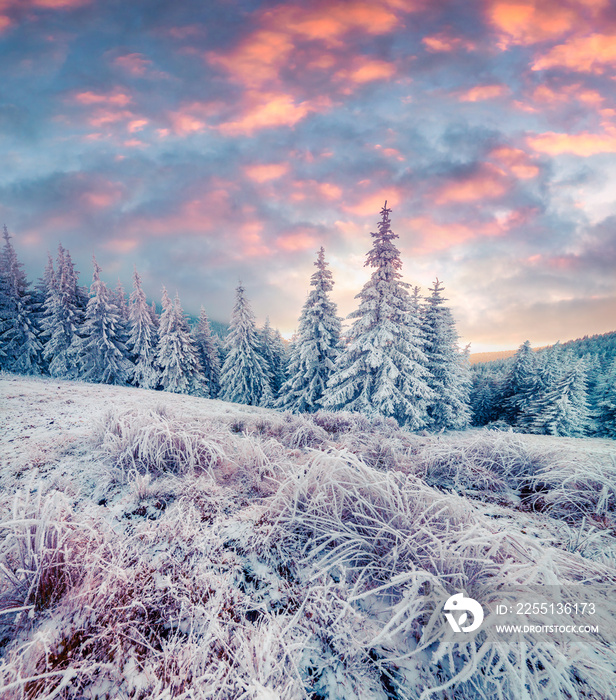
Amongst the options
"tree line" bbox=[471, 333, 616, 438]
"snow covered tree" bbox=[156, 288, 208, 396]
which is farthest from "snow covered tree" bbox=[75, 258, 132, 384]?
"tree line" bbox=[471, 333, 616, 438]

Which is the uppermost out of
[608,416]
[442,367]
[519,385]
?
[442,367]

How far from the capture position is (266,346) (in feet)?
104

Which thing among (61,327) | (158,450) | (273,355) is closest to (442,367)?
(158,450)

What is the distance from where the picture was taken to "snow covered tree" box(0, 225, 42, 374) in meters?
22.7

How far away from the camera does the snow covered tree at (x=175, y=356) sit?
24.5 m

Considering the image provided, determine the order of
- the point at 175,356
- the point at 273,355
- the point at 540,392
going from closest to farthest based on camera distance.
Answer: the point at 175,356 → the point at 540,392 → the point at 273,355

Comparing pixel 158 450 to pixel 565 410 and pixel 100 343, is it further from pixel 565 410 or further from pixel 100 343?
pixel 565 410

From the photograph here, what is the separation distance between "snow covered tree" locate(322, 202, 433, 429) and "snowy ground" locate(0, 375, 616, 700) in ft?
36.4

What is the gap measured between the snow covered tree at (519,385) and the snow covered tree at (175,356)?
34.1 m

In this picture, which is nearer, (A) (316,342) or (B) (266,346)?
(A) (316,342)

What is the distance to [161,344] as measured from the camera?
25359mm

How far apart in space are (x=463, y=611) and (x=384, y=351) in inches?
532

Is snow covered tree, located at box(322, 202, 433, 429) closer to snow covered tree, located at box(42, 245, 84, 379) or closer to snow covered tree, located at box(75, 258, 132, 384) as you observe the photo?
snow covered tree, located at box(75, 258, 132, 384)

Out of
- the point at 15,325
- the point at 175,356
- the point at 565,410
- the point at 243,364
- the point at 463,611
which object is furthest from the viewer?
the point at 243,364
